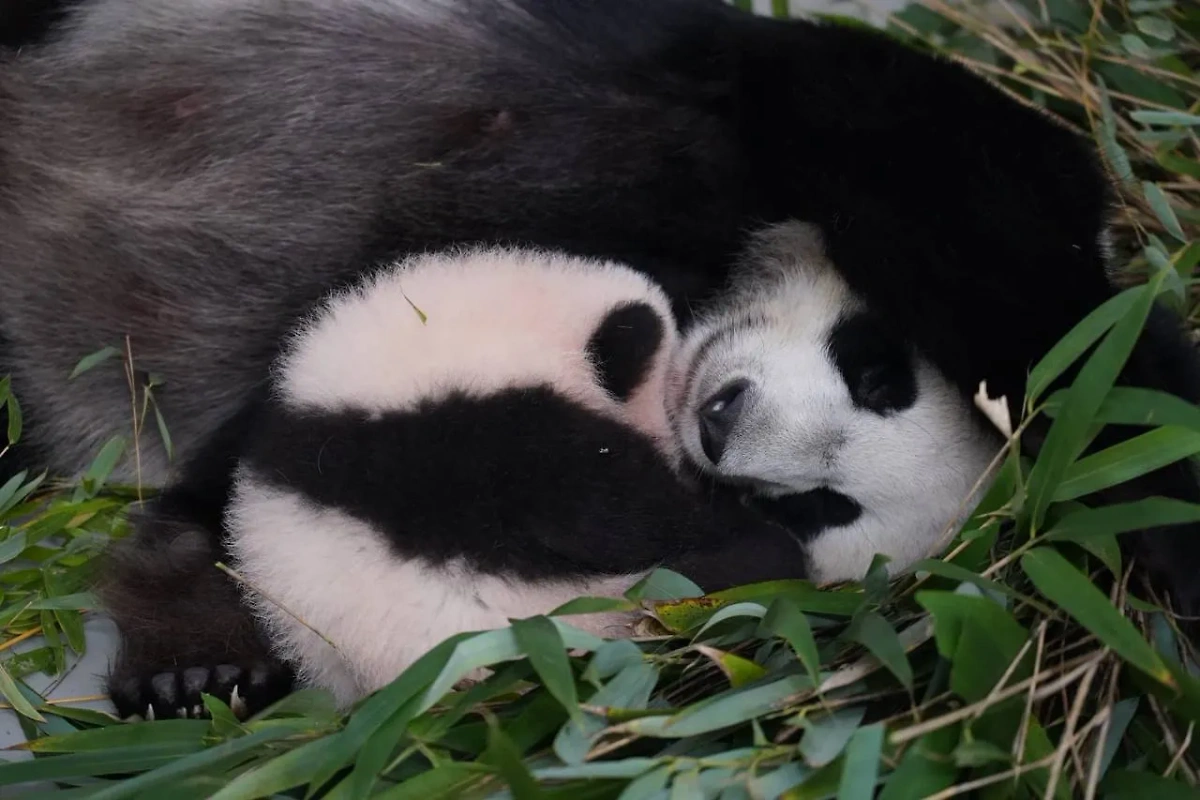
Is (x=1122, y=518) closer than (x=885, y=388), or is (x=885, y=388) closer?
(x=1122, y=518)

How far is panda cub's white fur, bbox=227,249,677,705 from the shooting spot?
1162 mm

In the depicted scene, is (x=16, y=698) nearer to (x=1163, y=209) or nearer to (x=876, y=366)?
A: (x=876, y=366)

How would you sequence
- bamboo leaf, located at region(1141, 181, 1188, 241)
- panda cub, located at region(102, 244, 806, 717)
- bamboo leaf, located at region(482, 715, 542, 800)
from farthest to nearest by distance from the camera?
bamboo leaf, located at region(1141, 181, 1188, 241), panda cub, located at region(102, 244, 806, 717), bamboo leaf, located at region(482, 715, 542, 800)

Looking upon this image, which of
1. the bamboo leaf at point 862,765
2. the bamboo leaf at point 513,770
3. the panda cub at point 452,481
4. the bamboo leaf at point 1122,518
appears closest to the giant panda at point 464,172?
the panda cub at point 452,481

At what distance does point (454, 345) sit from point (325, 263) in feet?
1.06

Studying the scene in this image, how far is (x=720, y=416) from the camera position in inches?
52.9

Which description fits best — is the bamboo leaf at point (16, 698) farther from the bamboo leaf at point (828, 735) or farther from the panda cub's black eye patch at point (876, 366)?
the panda cub's black eye patch at point (876, 366)

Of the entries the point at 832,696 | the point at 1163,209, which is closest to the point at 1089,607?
the point at 832,696

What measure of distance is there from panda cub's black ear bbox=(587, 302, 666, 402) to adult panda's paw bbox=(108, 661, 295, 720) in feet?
1.67

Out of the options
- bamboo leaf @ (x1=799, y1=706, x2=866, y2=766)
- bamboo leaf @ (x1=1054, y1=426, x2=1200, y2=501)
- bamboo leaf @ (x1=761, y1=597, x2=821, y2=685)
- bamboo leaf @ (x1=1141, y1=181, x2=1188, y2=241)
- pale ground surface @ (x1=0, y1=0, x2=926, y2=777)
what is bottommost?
pale ground surface @ (x1=0, y1=0, x2=926, y2=777)

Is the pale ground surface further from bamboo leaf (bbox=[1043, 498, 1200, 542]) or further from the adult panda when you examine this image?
bamboo leaf (bbox=[1043, 498, 1200, 542])

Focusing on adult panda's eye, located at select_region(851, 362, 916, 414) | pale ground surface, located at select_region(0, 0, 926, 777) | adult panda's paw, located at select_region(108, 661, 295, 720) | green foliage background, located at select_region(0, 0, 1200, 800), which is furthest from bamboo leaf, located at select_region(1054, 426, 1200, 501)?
pale ground surface, located at select_region(0, 0, 926, 777)

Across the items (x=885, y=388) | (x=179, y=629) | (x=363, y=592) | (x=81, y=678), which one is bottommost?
(x=81, y=678)

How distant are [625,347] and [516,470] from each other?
0.68 feet
